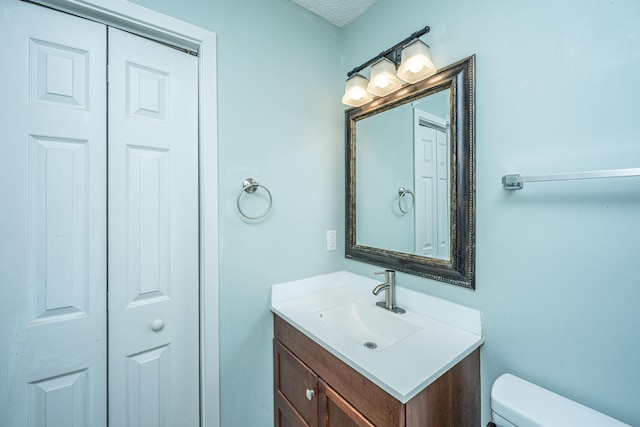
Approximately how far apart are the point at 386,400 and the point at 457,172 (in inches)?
33.6

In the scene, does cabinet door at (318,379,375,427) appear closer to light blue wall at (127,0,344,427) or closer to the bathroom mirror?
light blue wall at (127,0,344,427)

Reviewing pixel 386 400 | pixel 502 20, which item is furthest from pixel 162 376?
pixel 502 20

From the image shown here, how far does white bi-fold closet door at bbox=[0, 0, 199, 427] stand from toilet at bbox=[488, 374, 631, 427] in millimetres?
1175

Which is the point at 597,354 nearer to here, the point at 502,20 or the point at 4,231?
the point at 502,20

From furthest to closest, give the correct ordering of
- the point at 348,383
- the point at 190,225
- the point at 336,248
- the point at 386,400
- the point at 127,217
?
the point at 336,248 → the point at 190,225 → the point at 127,217 → the point at 348,383 → the point at 386,400

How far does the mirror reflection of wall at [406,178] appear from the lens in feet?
3.72

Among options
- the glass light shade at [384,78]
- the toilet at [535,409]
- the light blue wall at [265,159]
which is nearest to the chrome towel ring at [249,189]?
the light blue wall at [265,159]

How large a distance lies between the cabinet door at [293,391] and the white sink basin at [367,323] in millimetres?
226

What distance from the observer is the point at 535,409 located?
2.49ft

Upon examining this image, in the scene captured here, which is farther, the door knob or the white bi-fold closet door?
the door knob

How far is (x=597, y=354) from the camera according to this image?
0.77m

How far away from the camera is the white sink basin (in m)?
1.16

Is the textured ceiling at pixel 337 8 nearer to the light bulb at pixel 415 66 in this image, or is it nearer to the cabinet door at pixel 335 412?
the light bulb at pixel 415 66

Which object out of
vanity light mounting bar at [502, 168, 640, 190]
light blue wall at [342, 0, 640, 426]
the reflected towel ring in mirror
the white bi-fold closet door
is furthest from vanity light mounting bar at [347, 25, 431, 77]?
the white bi-fold closet door
